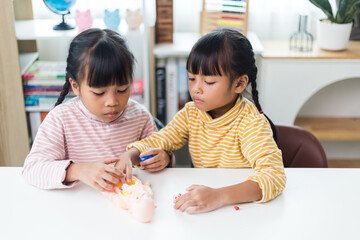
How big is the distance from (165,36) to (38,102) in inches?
30.2

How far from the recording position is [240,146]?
1.35m

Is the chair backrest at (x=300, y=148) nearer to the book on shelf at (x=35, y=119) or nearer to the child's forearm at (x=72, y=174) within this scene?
the child's forearm at (x=72, y=174)

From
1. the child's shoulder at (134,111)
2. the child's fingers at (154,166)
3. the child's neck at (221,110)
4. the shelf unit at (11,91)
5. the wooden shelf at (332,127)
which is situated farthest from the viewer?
the wooden shelf at (332,127)

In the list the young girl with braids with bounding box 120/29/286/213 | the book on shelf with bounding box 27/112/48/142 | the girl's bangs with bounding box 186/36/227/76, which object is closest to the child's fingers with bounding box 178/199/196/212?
the young girl with braids with bounding box 120/29/286/213

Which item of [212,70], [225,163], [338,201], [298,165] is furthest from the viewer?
[298,165]

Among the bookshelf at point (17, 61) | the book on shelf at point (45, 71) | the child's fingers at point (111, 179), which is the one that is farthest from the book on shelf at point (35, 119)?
the child's fingers at point (111, 179)

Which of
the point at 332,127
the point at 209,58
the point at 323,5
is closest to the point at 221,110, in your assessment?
the point at 209,58

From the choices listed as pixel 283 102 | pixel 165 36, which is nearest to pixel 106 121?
pixel 165 36

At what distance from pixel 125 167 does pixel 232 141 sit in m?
0.34

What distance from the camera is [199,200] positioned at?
1070mm

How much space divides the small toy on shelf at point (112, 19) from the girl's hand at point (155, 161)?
1215mm

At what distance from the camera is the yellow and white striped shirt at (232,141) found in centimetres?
118

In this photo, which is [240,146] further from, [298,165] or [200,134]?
[298,165]

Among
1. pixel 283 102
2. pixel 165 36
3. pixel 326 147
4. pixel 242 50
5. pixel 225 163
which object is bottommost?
pixel 326 147
